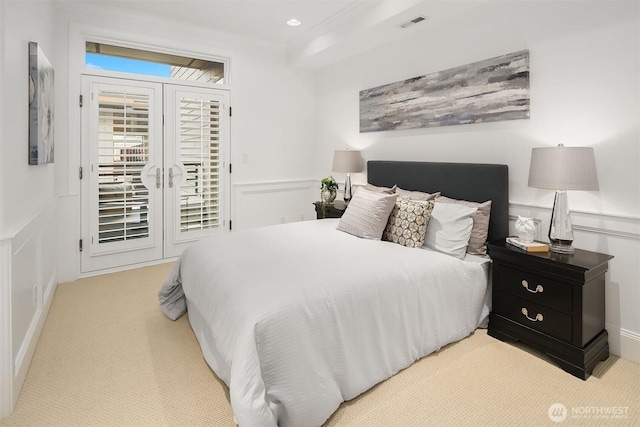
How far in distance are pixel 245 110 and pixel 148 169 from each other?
134 centimetres

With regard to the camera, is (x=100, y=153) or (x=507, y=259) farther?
(x=100, y=153)

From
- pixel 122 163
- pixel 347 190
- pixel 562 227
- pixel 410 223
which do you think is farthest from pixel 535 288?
pixel 122 163

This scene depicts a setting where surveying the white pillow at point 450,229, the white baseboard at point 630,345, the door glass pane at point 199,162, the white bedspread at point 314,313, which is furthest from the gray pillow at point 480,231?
the door glass pane at point 199,162

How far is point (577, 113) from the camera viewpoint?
247 centimetres

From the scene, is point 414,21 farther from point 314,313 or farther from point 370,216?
point 314,313

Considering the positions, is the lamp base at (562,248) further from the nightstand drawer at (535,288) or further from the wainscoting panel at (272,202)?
the wainscoting panel at (272,202)

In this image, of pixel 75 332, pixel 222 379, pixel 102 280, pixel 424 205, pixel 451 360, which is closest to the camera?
pixel 222 379

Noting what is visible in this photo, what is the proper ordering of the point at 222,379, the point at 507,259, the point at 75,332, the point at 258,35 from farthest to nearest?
the point at 258,35
the point at 75,332
the point at 507,259
the point at 222,379

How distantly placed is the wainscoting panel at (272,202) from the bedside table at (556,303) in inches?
118

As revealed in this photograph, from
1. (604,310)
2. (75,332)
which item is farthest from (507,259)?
(75,332)

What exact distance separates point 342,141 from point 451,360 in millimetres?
2999

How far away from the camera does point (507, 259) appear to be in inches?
96.0

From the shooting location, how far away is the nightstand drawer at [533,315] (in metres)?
2.19

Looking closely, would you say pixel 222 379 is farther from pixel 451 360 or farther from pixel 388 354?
pixel 451 360
